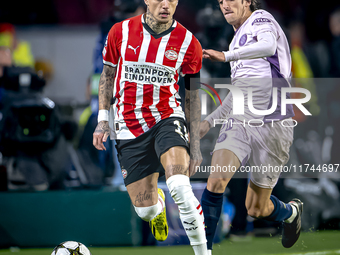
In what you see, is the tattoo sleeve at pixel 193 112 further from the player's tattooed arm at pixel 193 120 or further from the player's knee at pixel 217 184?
the player's knee at pixel 217 184

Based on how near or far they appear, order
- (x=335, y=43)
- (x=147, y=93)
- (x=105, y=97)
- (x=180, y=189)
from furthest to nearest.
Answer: (x=335, y=43), (x=105, y=97), (x=147, y=93), (x=180, y=189)

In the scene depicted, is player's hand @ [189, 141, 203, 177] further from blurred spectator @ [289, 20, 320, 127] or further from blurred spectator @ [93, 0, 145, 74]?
blurred spectator @ [93, 0, 145, 74]

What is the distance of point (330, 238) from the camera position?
3367 millimetres

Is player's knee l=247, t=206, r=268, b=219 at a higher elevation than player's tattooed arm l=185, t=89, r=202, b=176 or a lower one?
lower

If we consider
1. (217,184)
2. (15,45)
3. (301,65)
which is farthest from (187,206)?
(15,45)

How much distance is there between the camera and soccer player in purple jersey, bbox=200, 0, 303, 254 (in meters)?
2.89

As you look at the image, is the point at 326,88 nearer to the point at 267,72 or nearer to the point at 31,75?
the point at 267,72

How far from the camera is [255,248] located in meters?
3.31

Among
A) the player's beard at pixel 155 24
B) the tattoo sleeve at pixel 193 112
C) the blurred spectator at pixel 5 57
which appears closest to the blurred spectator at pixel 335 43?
the tattoo sleeve at pixel 193 112

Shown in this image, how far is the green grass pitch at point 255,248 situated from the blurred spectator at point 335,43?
151 centimetres

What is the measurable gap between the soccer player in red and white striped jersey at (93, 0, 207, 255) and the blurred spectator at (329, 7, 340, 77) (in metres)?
1.47

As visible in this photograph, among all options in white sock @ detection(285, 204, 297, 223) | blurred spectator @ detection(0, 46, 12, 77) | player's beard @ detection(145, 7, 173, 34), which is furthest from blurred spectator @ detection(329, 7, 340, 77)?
blurred spectator @ detection(0, 46, 12, 77)

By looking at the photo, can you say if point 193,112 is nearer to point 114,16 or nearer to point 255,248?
point 114,16

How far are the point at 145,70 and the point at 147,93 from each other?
0.17 meters
